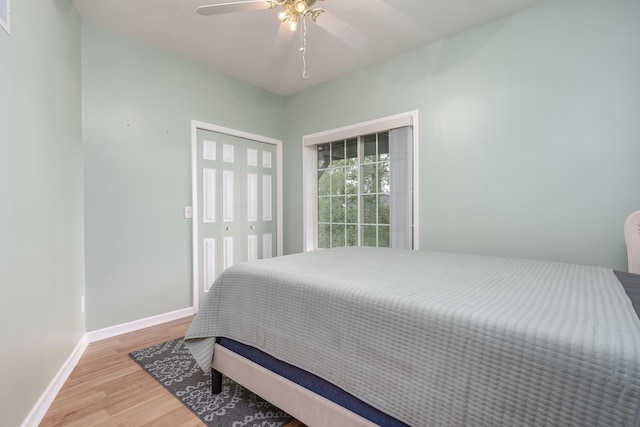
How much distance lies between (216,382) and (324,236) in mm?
2326

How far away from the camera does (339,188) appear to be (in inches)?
142

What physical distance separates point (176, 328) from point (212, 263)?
2.51 ft

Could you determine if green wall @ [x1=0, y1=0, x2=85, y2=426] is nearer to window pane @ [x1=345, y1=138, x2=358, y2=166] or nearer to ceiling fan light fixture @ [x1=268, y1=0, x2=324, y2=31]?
ceiling fan light fixture @ [x1=268, y1=0, x2=324, y2=31]

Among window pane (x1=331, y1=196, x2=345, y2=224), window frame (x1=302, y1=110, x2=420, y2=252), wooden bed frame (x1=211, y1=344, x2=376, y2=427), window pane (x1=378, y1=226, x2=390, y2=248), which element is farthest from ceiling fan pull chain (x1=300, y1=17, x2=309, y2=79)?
wooden bed frame (x1=211, y1=344, x2=376, y2=427)

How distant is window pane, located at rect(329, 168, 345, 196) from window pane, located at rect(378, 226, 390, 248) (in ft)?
2.29

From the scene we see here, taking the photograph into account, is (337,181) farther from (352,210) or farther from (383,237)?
(383,237)

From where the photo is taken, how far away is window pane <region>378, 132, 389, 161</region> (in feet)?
10.4

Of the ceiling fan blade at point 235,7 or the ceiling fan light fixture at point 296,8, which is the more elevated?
the ceiling fan light fixture at point 296,8

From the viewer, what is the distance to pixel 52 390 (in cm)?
161

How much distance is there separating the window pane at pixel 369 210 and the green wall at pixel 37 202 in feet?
8.51

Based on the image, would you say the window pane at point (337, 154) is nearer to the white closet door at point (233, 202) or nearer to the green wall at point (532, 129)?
the green wall at point (532, 129)

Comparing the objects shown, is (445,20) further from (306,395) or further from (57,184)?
(57,184)

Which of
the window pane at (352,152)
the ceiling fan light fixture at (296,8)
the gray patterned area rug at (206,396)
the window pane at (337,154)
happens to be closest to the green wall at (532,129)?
the window pane at (352,152)

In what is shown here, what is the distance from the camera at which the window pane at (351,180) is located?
11.3 ft
